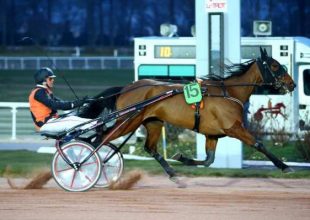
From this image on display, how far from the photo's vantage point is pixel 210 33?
49.5ft

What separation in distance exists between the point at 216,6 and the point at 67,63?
28897 millimetres

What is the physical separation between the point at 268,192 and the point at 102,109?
2289 millimetres

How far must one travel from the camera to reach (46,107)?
1217 cm

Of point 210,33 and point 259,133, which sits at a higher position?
point 210,33

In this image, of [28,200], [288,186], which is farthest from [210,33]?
[28,200]

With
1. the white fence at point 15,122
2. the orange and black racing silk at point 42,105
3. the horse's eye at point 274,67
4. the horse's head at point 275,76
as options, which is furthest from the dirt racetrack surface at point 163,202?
the white fence at point 15,122

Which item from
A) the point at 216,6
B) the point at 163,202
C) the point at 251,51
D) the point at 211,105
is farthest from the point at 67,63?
the point at 163,202

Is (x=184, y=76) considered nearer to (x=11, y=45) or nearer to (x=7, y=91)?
(x=7, y=91)

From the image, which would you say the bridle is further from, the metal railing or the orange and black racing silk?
the metal railing

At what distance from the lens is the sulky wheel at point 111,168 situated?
12555 mm

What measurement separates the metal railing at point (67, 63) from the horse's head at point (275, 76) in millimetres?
28724

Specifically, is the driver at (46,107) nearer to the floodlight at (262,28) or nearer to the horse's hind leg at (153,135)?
the horse's hind leg at (153,135)

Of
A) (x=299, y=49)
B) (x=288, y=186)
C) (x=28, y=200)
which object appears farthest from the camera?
(x=299, y=49)

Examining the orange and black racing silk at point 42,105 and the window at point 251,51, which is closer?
the orange and black racing silk at point 42,105
